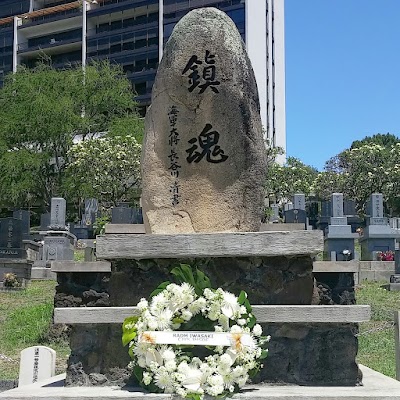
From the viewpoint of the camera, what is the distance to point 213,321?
4543mm

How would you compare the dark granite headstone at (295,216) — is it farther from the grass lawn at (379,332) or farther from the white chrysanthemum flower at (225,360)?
the white chrysanthemum flower at (225,360)

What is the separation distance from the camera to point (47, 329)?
11.4 meters

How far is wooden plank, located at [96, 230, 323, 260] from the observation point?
490cm

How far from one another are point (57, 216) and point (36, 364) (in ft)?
66.8

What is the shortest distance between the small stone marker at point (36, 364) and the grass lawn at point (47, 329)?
2.47 metres

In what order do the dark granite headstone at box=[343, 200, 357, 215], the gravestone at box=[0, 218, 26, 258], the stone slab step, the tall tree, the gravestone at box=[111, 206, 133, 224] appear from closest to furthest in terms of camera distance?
1. the stone slab step
2. the gravestone at box=[0, 218, 26, 258]
3. the gravestone at box=[111, 206, 133, 224]
4. the dark granite headstone at box=[343, 200, 357, 215]
5. the tall tree

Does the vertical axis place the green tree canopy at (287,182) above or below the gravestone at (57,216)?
above

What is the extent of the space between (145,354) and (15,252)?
16.5 meters

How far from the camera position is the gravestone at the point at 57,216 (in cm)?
2552

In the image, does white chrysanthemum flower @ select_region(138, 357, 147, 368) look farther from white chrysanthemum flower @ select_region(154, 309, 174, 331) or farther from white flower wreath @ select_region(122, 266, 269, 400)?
white chrysanthemum flower @ select_region(154, 309, 174, 331)

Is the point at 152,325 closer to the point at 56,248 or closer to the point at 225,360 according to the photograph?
the point at 225,360

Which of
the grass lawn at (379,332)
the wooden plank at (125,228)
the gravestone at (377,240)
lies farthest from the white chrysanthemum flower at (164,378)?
the gravestone at (377,240)

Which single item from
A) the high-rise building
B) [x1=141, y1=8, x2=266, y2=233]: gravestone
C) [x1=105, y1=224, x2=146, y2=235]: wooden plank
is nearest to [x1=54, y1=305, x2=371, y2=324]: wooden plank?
[x1=141, y1=8, x2=266, y2=233]: gravestone

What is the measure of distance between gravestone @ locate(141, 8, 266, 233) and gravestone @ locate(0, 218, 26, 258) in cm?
1495
